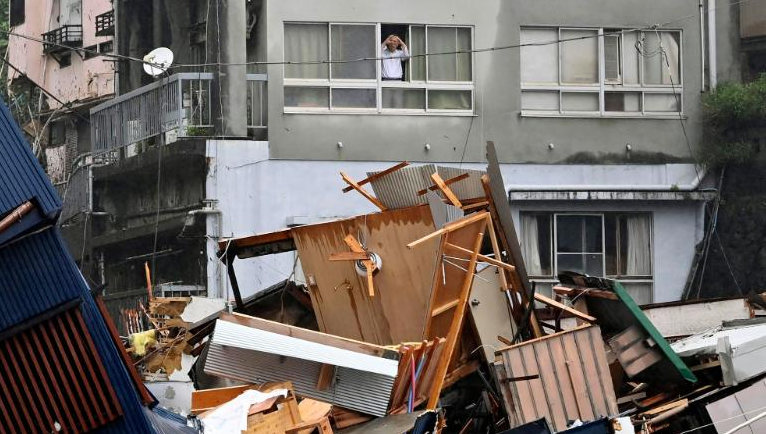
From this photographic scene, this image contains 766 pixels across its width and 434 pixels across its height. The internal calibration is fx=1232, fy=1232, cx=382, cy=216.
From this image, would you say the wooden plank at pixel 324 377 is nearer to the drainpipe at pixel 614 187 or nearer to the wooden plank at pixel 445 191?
the wooden plank at pixel 445 191

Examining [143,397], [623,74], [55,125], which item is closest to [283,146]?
[623,74]

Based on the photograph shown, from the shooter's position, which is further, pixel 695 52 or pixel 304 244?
pixel 695 52

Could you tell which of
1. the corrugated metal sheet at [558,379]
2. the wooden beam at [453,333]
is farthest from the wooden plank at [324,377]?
the corrugated metal sheet at [558,379]

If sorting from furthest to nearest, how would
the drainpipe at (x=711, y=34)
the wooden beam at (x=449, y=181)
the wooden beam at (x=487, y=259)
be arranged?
1. the drainpipe at (x=711, y=34)
2. the wooden beam at (x=449, y=181)
3. the wooden beam at (x=487, y=259)

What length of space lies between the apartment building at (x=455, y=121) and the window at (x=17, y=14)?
22.2 m

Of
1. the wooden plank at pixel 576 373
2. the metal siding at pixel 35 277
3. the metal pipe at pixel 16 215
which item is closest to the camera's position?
the metal pipe at pixel 16 215

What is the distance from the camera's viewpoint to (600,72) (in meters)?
24.5

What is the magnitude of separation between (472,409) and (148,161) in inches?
483

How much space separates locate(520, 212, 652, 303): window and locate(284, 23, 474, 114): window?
2741mm

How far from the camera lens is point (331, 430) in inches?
488

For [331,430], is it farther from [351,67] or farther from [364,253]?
[351,67]

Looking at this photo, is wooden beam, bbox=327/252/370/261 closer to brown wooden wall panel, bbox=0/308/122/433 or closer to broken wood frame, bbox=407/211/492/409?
broken wood frame, bbox=407/211/492/409

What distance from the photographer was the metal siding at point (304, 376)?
1327 cm

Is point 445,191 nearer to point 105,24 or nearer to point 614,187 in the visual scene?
point 614,187
